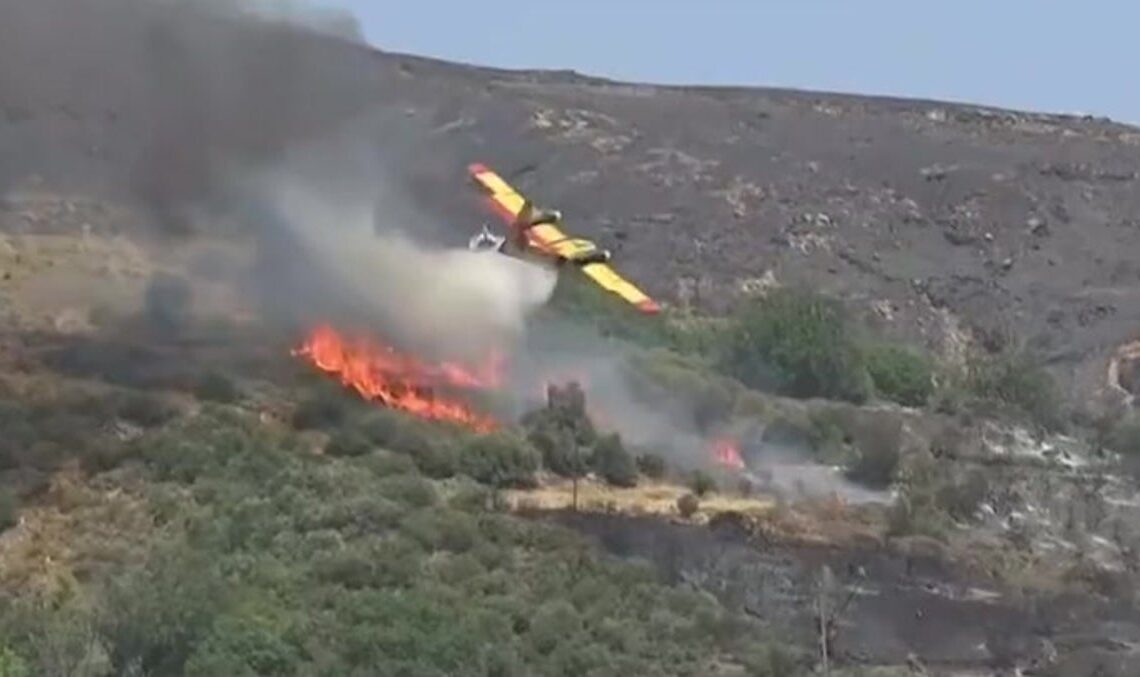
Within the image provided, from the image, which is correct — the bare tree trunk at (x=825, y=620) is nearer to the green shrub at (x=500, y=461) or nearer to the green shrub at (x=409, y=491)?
the green shrub at (x=409, y=491)

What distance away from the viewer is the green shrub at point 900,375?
79.8 metres

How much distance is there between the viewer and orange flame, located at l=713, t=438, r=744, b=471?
209 feet

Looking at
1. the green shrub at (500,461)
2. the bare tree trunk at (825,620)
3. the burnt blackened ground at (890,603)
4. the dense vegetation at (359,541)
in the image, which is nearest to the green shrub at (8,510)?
the dense vegetation at (359,541)

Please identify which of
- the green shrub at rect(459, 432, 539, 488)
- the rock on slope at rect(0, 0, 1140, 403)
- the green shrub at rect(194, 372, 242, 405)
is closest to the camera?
the green shrub at rect(459, 432, 539, 488)

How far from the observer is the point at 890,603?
4712cm

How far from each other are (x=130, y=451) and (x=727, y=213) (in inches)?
2270

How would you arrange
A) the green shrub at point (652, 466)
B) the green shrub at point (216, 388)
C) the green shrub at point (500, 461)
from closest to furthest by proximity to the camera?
the green shrub at point (500, 461), the green shrub at point (216, 388), the green shrub at point (652, 466)

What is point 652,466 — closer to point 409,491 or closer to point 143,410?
point 409,491

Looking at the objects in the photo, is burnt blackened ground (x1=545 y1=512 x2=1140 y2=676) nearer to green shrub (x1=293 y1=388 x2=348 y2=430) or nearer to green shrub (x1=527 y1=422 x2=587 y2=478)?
green shrub (x1=527 y1=422 x2=587 y2=478)

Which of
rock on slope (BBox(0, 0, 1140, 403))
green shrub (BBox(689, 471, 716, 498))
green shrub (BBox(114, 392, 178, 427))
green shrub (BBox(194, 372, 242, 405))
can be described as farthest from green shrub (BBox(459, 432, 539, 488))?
rock on slope (BBox(0, 0, 1140, 403))

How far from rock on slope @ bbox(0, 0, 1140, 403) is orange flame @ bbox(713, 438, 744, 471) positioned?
9.52m

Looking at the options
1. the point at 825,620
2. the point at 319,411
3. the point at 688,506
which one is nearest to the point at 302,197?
the point at 319,411

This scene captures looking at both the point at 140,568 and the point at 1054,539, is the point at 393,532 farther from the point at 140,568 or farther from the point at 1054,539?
the point at 1054,539

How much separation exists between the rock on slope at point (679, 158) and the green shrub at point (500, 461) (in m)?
8.14
